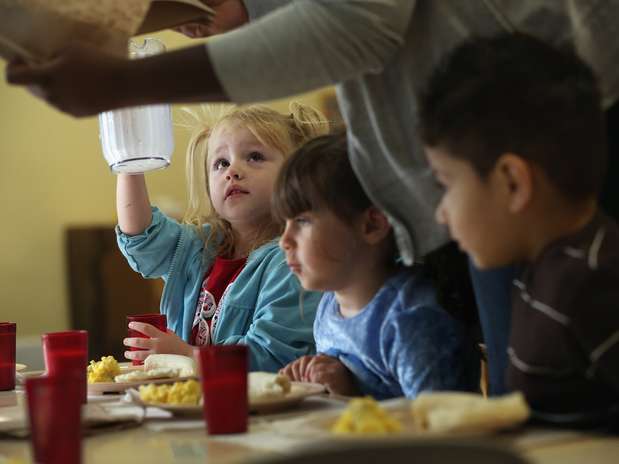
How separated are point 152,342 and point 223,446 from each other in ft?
2.81

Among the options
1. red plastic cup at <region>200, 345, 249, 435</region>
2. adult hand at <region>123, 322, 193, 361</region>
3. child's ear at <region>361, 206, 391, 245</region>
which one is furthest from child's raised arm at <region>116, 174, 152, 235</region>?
red plastic cup at <region>200, 345, 249, 435</region>

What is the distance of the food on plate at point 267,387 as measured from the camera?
1.19 m

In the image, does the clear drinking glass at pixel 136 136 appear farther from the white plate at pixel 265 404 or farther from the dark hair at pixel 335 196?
the white plate at pixel 265 404

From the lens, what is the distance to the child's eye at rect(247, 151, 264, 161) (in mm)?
2230

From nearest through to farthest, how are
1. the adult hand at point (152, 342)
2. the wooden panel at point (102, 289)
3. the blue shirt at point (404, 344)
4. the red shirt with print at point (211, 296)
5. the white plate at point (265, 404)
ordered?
the white plate at point (265, 404) < the blue shirt at point (404, 344) < the adult hand at point (152, 342) < the red shirt with print at point (211, 296) < the wooden panel at point (102, 289)

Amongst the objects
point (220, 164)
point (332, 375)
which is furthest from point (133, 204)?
point (332, 375)

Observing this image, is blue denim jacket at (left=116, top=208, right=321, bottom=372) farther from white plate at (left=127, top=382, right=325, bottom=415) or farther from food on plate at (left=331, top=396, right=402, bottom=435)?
food on plate at (left=331, top=396, right=402, bottom=435)

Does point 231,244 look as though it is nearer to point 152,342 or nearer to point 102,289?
point 152,342

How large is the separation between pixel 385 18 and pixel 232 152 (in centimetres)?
116

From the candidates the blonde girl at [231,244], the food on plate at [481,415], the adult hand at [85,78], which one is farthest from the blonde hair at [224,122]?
the food on plate at [481,415]

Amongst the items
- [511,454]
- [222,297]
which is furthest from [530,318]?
[222,297]

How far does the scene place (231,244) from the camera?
2.32m

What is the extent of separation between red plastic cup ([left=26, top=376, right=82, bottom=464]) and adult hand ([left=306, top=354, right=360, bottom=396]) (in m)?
0.65

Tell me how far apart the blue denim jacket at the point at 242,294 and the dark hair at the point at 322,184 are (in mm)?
371
